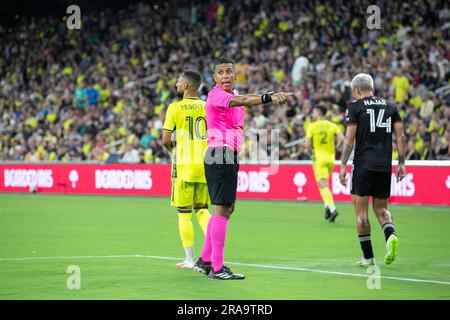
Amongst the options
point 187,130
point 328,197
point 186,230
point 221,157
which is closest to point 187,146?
point 187,130

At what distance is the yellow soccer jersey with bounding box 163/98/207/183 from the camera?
1152 cm

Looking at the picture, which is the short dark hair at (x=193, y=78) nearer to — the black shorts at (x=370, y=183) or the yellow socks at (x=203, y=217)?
the yellow socks at (x=203, y=217)

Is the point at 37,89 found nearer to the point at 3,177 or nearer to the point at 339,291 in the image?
the point at 3,177

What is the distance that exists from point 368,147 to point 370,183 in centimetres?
45

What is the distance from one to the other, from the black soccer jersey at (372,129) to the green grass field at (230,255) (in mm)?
1335

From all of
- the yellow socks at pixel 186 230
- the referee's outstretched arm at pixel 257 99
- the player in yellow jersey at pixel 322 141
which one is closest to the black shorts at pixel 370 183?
the yellow socks at pixel 186 230

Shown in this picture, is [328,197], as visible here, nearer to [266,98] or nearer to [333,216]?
[333,216]

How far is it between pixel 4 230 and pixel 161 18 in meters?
24.1

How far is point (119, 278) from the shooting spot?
10289 millimetres

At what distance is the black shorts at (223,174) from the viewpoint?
10266 millimetres

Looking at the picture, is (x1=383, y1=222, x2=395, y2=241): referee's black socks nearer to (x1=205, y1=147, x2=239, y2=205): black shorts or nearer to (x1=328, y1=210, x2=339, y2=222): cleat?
(x1=205, y1=147, x2=239, y2=205): black shorts

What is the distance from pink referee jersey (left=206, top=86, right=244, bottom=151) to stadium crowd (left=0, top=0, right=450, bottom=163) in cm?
1513

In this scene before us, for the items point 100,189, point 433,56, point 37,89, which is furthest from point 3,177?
point 433,56

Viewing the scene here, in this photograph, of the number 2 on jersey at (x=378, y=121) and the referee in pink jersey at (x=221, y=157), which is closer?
the referee in pink jersey at (x=221, y=157)
